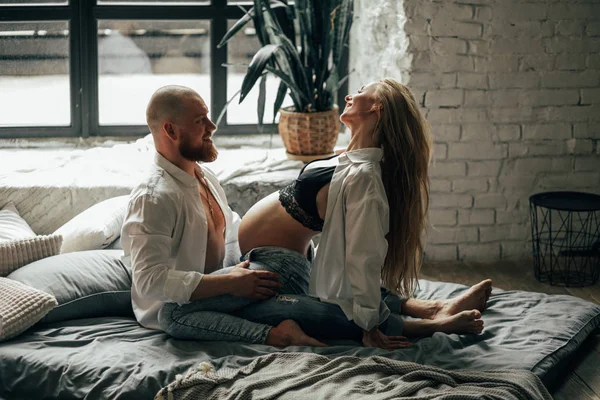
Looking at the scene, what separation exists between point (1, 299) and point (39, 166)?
1707 millimetres

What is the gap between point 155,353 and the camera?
2750 millimetres

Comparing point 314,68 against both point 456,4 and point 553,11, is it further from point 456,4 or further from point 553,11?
point 553,11

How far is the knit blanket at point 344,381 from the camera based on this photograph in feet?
8.14

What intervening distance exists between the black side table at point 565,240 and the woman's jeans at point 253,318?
65.4 inches

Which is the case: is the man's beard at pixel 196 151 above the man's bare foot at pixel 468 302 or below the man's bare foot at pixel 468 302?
above

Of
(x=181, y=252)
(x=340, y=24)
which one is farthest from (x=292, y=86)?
(x=181, y=252)

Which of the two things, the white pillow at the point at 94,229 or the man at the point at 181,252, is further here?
the white pillow at the point at 94,229

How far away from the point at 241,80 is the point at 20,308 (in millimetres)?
2560

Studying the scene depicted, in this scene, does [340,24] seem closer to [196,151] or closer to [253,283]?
[196,151]

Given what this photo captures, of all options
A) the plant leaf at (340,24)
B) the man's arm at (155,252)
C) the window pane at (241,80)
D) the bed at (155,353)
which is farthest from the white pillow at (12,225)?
the plant leaf at (340,24)

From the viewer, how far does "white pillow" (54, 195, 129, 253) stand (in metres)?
3.45

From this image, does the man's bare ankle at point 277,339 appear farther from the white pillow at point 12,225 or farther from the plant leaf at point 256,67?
the plant leaf at point 256,67

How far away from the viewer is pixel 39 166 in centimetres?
444

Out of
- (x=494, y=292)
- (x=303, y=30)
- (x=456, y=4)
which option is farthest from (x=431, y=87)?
(x=494, y=292)
